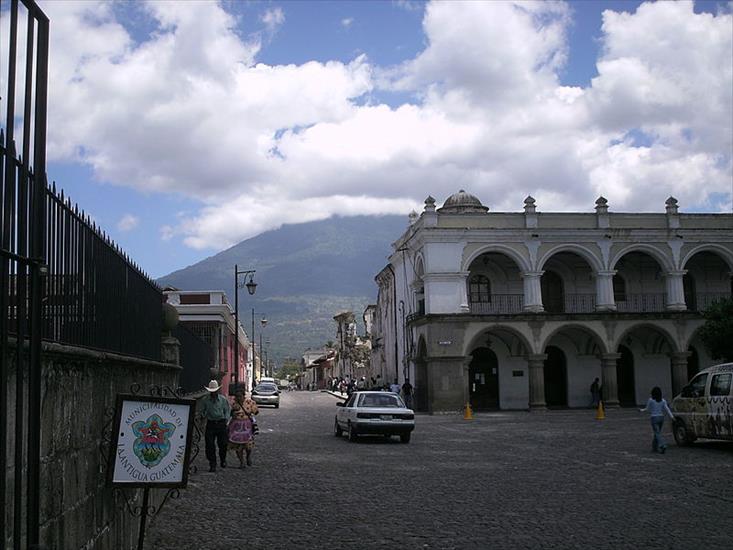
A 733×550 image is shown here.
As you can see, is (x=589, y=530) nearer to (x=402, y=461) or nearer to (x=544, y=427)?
(x=402, y=461)

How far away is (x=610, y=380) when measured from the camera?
38875 mm

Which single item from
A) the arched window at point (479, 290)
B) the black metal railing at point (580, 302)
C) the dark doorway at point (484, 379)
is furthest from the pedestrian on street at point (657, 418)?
the black metal railing at point (580, 302)

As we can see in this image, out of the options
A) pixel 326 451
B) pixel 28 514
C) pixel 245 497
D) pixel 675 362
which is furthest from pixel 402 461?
pixel 675 362

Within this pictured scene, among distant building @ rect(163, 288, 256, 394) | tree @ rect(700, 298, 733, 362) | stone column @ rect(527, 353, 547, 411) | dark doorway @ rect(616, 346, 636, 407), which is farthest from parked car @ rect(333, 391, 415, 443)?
dark doorway @ rect(616, 346, 636, 407)

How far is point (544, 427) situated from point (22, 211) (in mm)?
25665

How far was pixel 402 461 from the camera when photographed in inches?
677

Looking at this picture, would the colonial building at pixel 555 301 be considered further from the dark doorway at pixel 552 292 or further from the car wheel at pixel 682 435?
the car wheel at pixel 682 435

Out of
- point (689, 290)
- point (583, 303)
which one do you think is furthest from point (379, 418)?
point (689, 290)

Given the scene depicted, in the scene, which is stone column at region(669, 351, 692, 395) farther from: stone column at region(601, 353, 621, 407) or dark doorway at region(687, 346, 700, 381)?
stone column at region(601, 353, 621, 407)

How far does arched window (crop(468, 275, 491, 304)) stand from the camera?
40.6 m

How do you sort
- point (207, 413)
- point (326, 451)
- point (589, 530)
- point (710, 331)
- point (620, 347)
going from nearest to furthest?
point (589, 530), point (207, 413), point (326, 451), point (710, 331), point (620, 347)

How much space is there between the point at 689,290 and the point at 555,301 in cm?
703

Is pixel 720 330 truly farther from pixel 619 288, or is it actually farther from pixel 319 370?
pixel 319 370

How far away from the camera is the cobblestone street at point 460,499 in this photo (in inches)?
348
